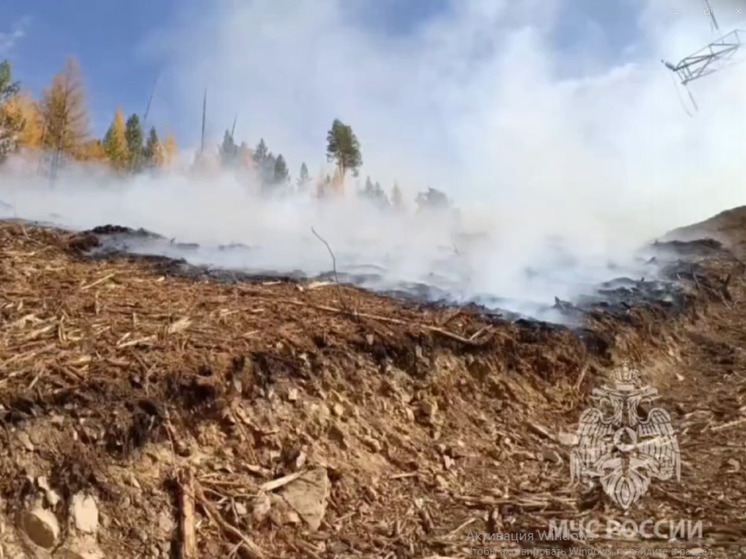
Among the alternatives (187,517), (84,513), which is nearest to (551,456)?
(187,517)

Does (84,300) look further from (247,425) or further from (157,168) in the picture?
(157,168)

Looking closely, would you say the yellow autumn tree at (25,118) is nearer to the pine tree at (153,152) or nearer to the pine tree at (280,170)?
the pine tree at (153,152)

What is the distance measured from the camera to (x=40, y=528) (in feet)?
7.23

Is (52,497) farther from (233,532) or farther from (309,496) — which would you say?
(309,496)

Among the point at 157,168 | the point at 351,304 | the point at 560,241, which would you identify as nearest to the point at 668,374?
the point at 351,304

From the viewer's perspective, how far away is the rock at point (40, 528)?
86.3 inches

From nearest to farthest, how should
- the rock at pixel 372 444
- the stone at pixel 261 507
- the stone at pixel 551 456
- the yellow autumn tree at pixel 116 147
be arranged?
the stone at pixel 261 507 < the rock at pixel 372 444 < the stone at pixel 551 456 < the yellow autumn tree at pixel 116 147

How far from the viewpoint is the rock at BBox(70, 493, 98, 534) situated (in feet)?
7.48

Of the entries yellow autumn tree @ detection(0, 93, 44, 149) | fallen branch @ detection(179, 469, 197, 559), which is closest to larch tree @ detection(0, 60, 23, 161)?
yellow autumn tree @ detection(0, 93, 44, 149)

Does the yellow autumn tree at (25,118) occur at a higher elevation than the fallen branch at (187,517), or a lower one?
higher

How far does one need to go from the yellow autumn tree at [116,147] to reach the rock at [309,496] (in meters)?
42.5

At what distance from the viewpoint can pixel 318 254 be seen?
8312mm

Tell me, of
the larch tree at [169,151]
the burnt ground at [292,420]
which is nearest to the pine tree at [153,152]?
the larch tree at [169,151]

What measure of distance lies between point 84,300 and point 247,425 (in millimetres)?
1549
